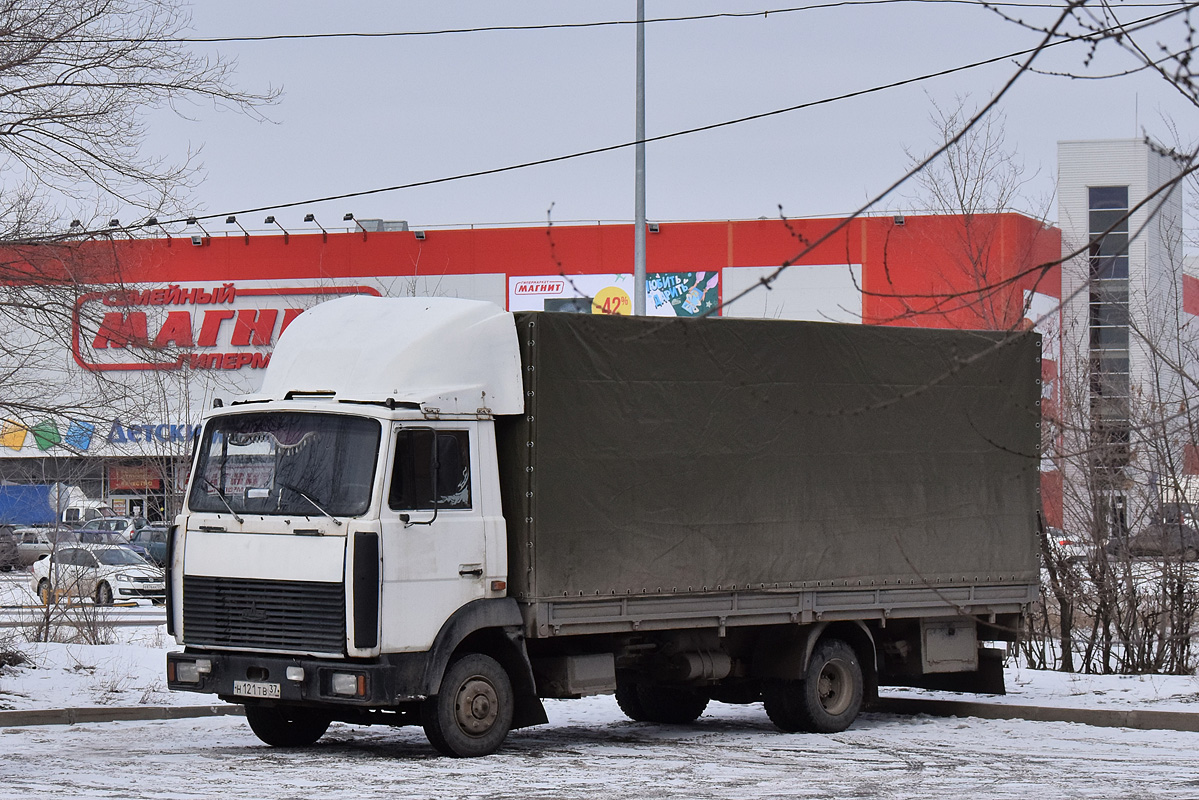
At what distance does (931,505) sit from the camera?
14500mm

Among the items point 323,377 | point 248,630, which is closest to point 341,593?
point 248,630

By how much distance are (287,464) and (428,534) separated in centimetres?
125

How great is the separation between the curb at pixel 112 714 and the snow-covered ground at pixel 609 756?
5.5 inches

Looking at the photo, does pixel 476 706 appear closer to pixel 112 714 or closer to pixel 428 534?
pixel 428 534

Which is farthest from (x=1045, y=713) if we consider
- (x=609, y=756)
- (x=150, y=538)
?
(x=150, y=538)

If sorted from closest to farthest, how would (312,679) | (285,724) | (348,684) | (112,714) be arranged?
(348,684), (312,679), (285,724), (112,714)

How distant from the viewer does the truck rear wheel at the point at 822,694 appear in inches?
546

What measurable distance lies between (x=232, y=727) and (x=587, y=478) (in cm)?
447

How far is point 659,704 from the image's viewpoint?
49.3 feet

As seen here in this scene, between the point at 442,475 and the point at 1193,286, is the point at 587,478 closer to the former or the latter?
the point at 442,475

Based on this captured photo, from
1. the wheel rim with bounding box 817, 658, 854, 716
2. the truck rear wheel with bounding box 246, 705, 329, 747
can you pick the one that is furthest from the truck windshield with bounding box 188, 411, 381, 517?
the wheel rim with bounding box 817, 658, 854, 716

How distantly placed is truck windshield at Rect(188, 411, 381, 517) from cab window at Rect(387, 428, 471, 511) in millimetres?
205

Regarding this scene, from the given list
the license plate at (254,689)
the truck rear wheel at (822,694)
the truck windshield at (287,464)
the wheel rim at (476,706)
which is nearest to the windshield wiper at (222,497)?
the truck windshield at (287,464)

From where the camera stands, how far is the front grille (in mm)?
11570
